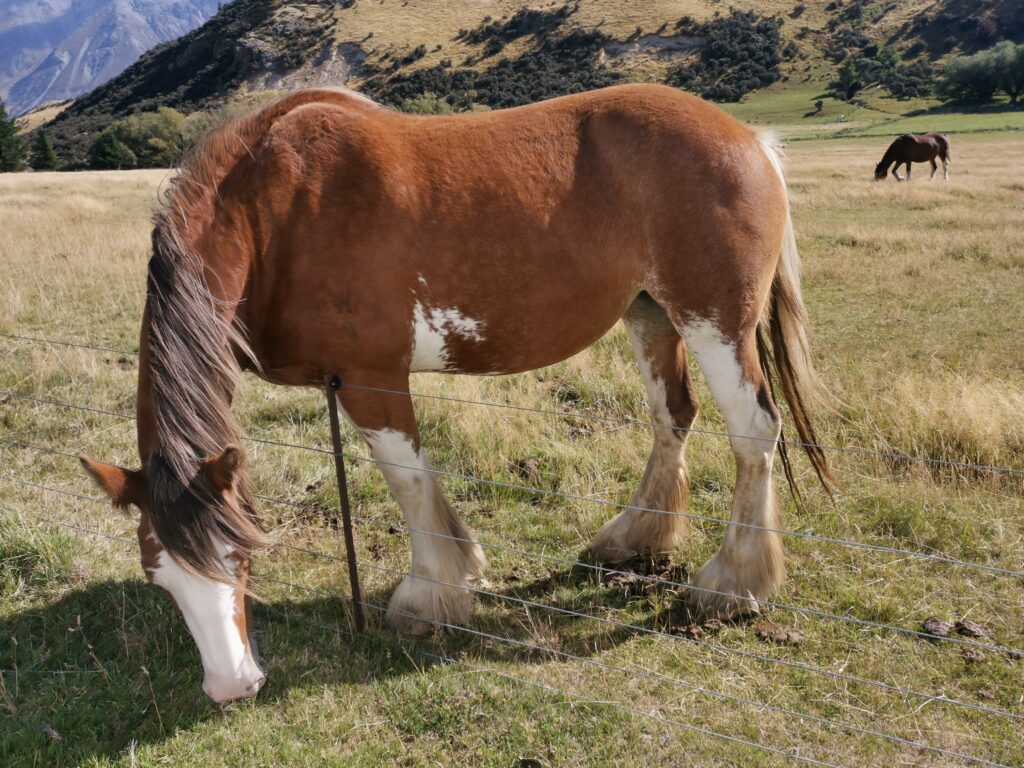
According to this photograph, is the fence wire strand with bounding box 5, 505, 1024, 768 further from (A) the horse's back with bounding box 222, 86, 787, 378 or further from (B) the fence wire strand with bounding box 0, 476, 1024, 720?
(A) the horse's back with bounding box 222, 86, 787, 378

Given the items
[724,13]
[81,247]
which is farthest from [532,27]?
[81,247]

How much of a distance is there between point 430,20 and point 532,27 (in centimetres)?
1629

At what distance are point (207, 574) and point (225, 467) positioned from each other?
0.37m

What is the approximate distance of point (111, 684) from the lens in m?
3.03

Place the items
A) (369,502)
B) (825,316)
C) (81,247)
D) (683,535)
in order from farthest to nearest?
(81,247)
(825,316)
(369,502)
(683,535)

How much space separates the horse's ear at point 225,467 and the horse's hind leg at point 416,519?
788mm

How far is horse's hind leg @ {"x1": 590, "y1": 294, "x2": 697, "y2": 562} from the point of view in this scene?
13.0 feet

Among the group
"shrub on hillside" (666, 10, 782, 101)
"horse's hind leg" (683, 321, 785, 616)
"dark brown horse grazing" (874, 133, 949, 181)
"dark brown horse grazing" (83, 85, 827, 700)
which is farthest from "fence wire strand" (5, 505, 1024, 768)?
"shrub on hillside" (666, 10, 782, 101)

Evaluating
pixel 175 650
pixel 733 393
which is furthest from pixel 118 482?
pixel 733 393

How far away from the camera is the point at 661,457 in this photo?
401cm

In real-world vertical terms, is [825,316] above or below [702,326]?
below

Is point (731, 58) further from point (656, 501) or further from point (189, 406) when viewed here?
point (189, 406)

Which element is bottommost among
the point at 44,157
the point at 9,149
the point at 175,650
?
the point at 175,650

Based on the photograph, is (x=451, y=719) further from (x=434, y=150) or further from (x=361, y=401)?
(x=434, y=150)
